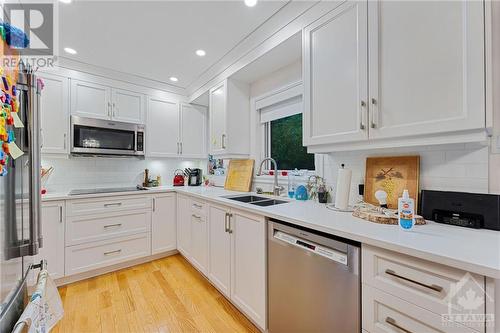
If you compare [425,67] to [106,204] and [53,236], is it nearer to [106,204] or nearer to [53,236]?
[106,204]

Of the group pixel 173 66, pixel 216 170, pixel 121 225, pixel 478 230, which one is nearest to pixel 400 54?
pixel 478 230

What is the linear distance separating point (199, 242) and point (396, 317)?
182 centimetres

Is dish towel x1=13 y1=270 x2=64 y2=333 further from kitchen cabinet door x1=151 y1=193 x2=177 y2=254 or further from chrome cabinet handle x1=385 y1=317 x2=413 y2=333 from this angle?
kitchen cabinet door x1=151 y1=193 x2=177 y2=254

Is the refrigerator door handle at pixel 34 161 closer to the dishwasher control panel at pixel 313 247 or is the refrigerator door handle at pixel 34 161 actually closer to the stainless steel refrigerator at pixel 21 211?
the stainless steel refrigerator at pixel 21 211

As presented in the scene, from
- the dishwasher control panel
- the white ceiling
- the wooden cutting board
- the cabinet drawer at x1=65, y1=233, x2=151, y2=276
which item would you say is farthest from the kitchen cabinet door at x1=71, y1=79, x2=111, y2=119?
the dishwasher control panel

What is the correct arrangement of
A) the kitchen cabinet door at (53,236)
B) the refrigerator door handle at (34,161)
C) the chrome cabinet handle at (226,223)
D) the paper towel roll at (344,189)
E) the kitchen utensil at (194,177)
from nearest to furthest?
1. the refrigerator door handle at (34,161)
2. the paper towel roll at (344,189)
3. the chrome cabinet handle at (226,223)
4. the kitchen cabinet door at (53,236)
5. the kitchen utensil at (194,177)

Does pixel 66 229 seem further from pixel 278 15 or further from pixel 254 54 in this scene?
pixel 278 15

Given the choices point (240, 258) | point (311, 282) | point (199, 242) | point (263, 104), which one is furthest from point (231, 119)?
point (311, 282)

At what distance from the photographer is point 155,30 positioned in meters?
1.86

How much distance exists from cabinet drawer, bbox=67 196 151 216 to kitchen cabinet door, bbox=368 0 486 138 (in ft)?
8.39

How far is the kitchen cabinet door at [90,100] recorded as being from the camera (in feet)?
8.11

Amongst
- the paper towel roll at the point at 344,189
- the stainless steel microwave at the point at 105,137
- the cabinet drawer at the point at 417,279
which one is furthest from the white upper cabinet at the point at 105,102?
the cabinet drawer at the point at 417,279

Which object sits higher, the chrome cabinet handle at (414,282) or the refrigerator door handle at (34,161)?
the refrigerator door handle at (34,161)

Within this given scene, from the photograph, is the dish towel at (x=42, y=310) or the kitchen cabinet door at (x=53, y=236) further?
the kitchen cabinet door at (x=53, y=236)
